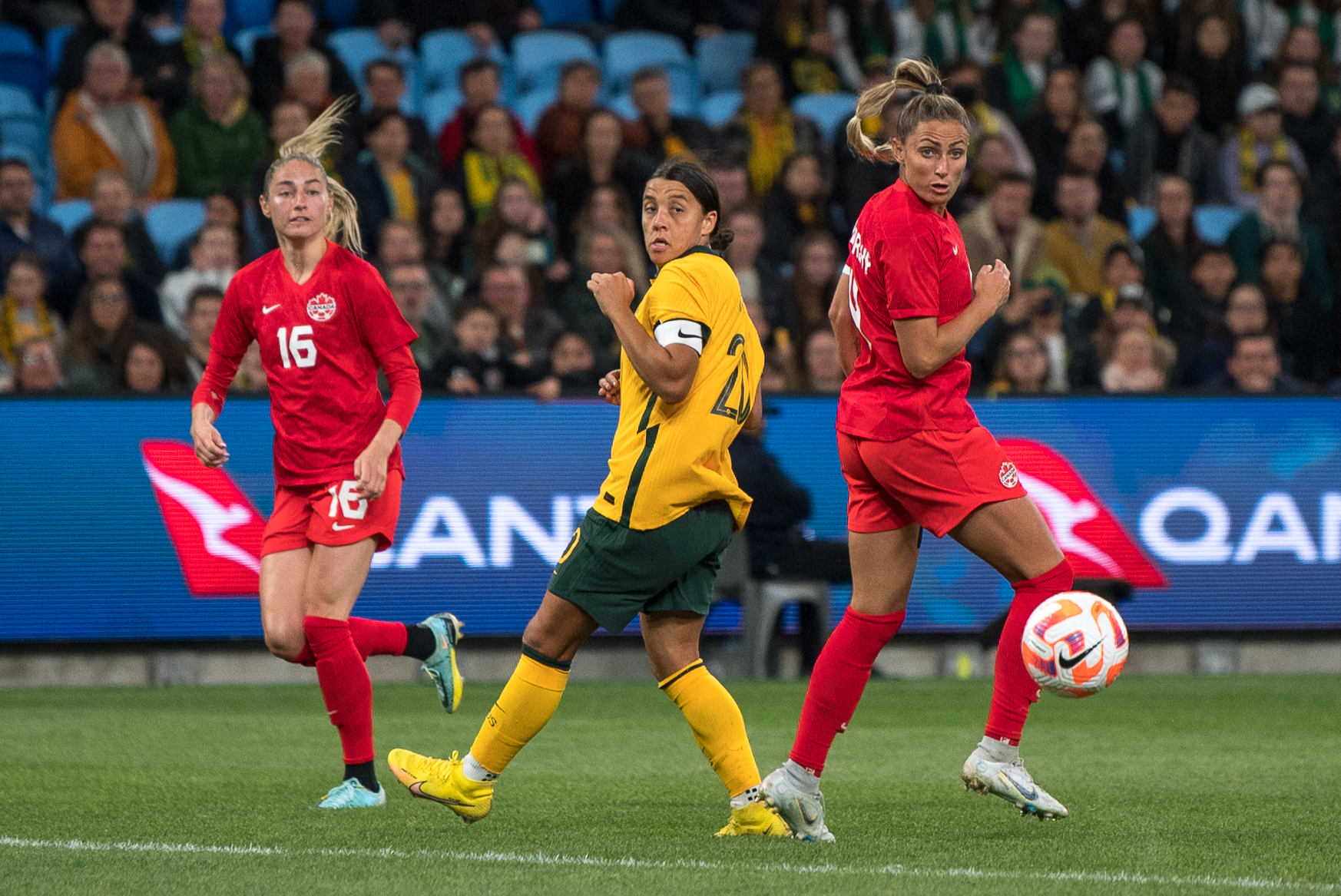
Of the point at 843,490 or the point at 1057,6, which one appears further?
the point at 1057,6

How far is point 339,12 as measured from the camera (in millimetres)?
15289

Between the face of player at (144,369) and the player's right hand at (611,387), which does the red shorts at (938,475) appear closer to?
the player's right hand at (611,387)

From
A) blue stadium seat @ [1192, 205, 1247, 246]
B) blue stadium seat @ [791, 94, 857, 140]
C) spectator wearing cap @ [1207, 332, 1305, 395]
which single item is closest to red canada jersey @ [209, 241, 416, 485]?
spectator wearing cap @ [1207, 332, 1305, 395]

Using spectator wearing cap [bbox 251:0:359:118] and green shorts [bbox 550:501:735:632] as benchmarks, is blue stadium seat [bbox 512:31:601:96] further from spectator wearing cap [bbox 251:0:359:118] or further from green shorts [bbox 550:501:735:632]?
green shorts [bbox 550:501:735:632]

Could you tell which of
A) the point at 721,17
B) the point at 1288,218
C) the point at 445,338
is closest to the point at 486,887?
the point at 445,338

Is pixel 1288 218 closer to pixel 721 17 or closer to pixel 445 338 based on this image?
pixel 721 17

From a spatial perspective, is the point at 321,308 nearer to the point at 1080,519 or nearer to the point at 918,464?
the point at 918,464

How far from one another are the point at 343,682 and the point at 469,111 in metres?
8.42

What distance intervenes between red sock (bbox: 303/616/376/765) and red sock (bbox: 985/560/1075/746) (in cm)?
203

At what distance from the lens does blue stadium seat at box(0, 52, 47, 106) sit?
45.7 feet

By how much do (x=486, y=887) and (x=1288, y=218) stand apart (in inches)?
448

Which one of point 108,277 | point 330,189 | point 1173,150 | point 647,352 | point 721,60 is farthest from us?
point 721,60

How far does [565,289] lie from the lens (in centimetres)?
1248

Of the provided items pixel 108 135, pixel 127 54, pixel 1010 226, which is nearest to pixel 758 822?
pixel 1010 226
